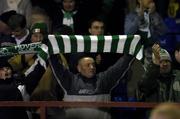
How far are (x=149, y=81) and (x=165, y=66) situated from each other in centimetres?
40

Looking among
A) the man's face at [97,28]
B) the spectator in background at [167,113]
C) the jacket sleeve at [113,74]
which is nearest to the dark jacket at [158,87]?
the jacket sleeve at [113,74]

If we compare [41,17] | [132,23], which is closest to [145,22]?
[132,23]

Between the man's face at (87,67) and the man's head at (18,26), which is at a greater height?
the man's head at (18,26)

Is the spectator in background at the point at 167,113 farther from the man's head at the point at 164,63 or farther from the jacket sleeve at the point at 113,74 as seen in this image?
the man's head at the point at 164,63

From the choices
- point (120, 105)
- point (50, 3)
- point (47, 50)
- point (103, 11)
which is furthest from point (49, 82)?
point (50, 3)

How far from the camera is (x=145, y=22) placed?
7.14 meters

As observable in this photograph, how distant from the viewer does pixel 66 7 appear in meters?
7.57

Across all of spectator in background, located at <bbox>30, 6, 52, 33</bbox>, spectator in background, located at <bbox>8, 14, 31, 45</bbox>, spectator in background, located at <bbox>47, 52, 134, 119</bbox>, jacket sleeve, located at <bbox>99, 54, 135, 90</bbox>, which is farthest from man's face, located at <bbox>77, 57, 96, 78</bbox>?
spectator in background, located at <bbox>30, 6, 52, 33</bbox>

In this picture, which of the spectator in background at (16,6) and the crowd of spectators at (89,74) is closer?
the crowd of spectators at (89,74)

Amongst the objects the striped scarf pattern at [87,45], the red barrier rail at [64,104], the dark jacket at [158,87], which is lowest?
the red barrier rail at [64,104]

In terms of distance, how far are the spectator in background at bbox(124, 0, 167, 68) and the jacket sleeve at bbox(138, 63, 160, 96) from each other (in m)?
0.91

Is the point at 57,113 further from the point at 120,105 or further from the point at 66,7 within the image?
the point at 66,7

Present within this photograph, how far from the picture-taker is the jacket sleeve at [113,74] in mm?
5855

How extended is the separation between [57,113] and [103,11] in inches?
89.2
